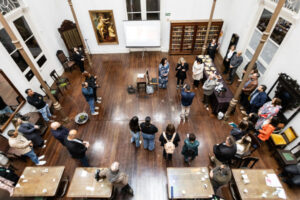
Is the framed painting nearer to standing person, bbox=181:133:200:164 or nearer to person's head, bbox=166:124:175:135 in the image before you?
person's head, bbox=166:124:175:135

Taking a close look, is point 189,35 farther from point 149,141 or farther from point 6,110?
point 6,110

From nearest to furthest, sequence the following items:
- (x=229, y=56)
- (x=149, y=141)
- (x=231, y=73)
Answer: (x=149, y=141)
(x=231, y=73)
(x=229, y=56)

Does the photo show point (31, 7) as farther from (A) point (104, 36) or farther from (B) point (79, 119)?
(B) point (79, 119)

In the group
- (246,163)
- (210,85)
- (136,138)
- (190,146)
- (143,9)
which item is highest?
(143,9)

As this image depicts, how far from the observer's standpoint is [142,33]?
30.1 ft

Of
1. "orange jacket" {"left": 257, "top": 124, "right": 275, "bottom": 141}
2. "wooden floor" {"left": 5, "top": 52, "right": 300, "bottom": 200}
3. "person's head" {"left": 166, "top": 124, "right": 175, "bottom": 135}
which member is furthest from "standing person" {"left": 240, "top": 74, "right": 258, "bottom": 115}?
"person's head" {"left": 166, "top": 124, "right": 175, "bottom": 135}

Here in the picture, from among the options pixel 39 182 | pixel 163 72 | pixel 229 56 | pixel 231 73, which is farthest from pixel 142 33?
pixel 39 182

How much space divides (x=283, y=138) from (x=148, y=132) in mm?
4104

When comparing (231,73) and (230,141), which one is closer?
(230,141)

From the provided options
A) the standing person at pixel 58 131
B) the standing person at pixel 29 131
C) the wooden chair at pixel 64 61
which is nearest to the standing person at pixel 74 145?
the standing person at pixel 58 131

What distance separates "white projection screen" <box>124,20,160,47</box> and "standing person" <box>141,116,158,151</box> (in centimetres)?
629

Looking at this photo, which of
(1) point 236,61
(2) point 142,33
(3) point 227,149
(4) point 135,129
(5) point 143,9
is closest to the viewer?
(3) point 227,149

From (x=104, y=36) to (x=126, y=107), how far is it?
201 inches

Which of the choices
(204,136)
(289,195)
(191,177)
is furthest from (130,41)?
(289,195)
